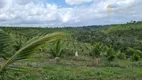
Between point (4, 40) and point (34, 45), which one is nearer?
point (34, 45)

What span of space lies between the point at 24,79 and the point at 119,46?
35762 millimetres

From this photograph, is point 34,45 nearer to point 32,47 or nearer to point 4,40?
point 32,47

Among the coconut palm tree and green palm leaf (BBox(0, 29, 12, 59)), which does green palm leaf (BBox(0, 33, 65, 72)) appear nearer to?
the coconut palm tree

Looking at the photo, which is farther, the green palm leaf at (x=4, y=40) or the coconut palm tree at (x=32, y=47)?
the green palm leaf at (x=4, y=40)

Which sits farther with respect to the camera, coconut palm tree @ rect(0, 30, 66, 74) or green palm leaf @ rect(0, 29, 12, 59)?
green palm leaf @ rect(0, 29, 12, 59)

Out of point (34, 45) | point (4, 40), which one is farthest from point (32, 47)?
point (4, 40)

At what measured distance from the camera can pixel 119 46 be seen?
150ft

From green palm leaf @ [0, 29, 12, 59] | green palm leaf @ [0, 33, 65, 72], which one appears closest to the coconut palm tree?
green palm leaf @ [0, 33, 65, 72]

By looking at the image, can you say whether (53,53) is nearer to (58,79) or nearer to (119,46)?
(58,79)

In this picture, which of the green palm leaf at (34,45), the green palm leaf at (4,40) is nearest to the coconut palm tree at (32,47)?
the green palm leaf at (34,45)

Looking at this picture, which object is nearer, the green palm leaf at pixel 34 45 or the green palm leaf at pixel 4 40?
the green palm leaf at pixel 34 45

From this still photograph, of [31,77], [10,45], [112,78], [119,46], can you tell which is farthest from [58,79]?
[119,46]

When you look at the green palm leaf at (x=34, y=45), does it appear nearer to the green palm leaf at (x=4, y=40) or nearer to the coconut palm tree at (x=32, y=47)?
the coconut palm tree at (x=32, y=47)

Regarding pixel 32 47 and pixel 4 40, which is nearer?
pixel 32 47
